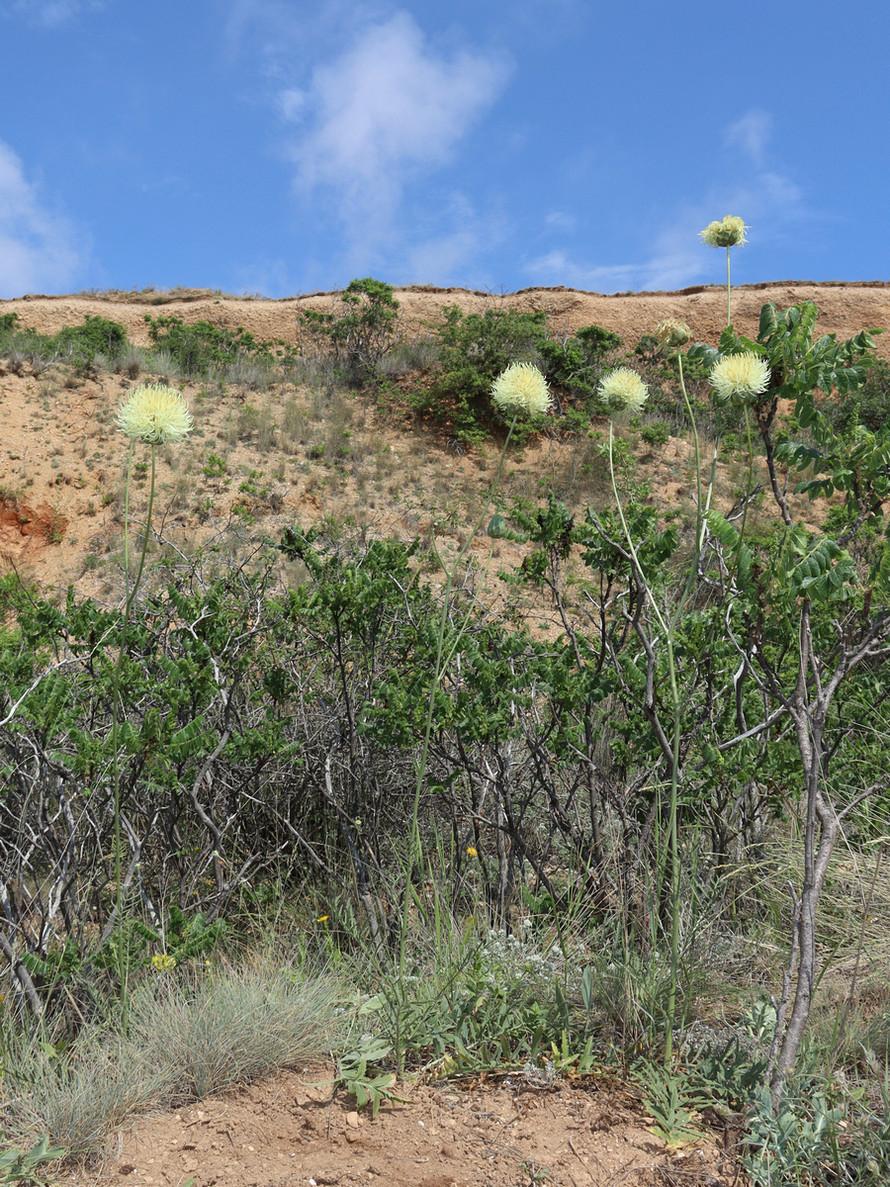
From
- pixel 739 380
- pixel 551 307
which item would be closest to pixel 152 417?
pixel 739 380

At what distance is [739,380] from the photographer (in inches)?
70.9

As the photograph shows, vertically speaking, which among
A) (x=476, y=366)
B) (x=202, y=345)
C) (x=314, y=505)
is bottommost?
(x=314, y=505)

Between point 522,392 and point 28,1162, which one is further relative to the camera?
point 522,392

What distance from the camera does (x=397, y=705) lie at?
2707mm

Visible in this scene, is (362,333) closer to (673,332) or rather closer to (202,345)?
(202,345)

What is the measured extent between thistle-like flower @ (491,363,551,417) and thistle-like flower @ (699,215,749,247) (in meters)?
0.83

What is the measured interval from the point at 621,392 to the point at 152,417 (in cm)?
120

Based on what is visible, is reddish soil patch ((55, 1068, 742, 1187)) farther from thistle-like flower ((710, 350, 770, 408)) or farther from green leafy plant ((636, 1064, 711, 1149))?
thistle-like flower ((710, 350, 770, 408))

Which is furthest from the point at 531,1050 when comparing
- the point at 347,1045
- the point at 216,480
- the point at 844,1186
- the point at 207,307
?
the point at 207,307

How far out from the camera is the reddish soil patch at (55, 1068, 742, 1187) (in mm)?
1569

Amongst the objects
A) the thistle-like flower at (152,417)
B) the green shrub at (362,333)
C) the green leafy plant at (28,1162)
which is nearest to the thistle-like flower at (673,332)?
the thistle-like flower at (152,417)

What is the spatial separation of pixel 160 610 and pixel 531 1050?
221 centimetres

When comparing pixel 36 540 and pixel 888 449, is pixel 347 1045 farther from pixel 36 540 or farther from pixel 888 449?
pixel 36 540

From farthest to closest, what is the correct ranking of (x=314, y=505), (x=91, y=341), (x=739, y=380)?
(x=91, y=341) → (x=314, y=505) → (x=739, y=380)
